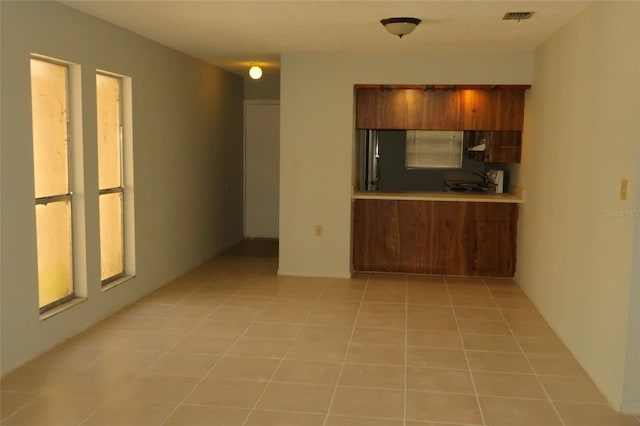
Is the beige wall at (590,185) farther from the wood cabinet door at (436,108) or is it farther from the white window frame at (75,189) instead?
the white window frame at (75,189)

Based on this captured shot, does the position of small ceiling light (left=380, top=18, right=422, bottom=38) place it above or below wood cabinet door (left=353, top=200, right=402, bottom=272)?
above

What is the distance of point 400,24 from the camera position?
14.3 feet

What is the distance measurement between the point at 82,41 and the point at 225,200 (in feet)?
12.0

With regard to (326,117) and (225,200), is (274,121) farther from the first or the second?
(326,117)

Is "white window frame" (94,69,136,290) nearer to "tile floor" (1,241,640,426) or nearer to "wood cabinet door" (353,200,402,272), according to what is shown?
"tile floor" (1,241,640,426)

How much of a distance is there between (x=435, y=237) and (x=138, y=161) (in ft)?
10.0

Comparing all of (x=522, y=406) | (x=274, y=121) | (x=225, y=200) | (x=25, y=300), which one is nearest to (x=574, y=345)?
(x=522, y=406)

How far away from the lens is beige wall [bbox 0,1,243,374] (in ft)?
11.8

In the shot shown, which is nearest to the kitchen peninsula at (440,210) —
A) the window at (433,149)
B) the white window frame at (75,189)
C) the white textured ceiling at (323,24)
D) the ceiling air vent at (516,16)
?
the white textured ceiling at (323,24)

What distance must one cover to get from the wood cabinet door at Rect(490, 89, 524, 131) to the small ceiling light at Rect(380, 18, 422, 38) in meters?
2.03

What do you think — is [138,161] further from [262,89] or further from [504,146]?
[504,146]

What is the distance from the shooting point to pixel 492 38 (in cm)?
525

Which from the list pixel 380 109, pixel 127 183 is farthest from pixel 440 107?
pixel 127 183

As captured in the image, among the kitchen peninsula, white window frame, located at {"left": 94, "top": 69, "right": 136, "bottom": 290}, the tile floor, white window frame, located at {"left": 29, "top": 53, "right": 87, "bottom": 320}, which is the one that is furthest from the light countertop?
white window frame, located at {"left": 29, "top": 53, "right": 87, "bottom": 320}
